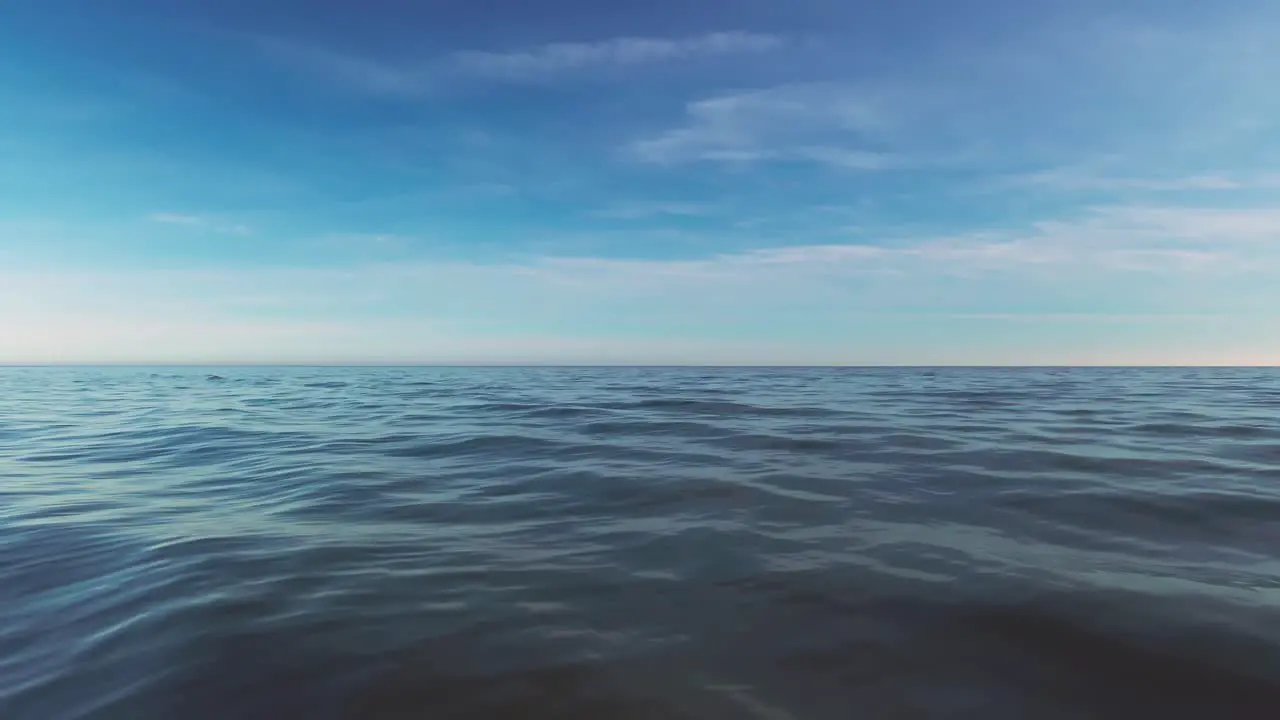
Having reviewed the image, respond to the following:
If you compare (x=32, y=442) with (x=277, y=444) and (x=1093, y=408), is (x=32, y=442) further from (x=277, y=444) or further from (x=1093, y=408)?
(x=1093, y=408)

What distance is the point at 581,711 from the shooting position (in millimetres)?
3633

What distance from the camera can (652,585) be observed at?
18.1 ft

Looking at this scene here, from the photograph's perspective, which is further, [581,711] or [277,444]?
[277,444]

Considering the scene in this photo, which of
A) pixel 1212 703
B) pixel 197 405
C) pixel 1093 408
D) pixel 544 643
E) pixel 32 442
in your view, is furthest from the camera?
pixel 197 405

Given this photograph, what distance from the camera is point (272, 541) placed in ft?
22.4

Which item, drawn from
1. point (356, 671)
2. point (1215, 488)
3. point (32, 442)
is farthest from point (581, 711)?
point (32, 442)

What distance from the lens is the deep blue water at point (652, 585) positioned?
3.83 metres

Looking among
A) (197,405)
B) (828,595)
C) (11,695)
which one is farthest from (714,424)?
(197,405)

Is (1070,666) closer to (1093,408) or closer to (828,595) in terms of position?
(828,595)

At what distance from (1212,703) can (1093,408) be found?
2035 cm

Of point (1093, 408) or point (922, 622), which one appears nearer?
point (922, 622)

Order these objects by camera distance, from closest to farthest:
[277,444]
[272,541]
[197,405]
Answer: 1. [272,541]
2. [277,444]
3. [197,405]

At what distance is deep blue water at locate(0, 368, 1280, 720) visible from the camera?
3.83 meters

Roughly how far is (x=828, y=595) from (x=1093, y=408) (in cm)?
2028
